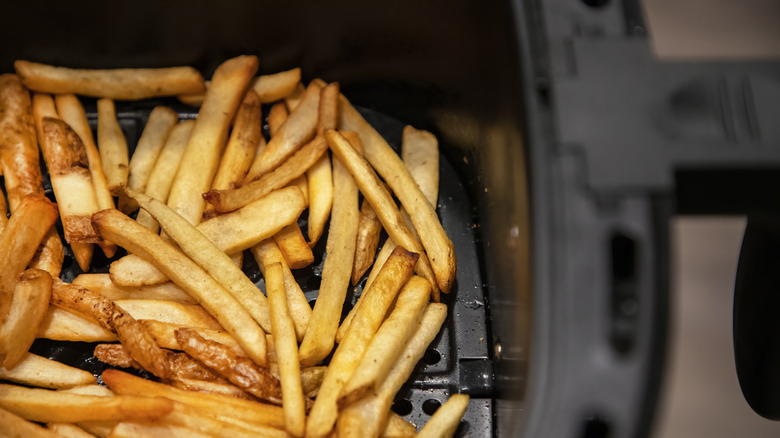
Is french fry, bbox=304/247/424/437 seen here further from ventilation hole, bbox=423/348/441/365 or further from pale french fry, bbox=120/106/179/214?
pale french fry, bbox=120/106/179/214

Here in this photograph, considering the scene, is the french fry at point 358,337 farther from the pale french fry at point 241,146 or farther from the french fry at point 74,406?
the pale french fry at point 241,146

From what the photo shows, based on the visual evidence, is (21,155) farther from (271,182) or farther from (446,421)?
(446,421)

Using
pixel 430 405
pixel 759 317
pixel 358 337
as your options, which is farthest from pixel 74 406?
pixel 759 317

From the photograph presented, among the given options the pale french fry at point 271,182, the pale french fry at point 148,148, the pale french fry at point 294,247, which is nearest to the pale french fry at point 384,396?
the pale french fry at point 294,247

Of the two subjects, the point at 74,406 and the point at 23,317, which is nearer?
the point at 74,406

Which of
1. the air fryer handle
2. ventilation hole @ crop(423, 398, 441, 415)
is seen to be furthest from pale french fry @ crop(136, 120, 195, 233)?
the air fryer handle
